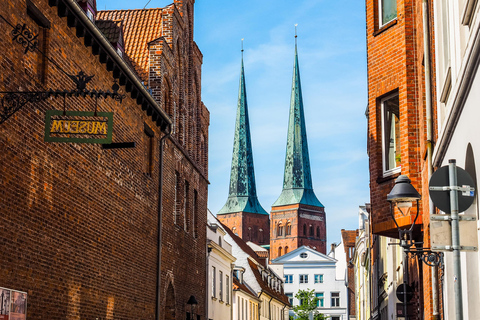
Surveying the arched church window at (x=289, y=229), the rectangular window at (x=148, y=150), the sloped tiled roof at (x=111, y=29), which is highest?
the arched church window at (x=289, y=229)

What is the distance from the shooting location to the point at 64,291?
591 inches

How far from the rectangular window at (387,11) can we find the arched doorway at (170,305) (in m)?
12.1

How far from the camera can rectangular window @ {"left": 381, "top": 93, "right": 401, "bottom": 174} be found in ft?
52.3

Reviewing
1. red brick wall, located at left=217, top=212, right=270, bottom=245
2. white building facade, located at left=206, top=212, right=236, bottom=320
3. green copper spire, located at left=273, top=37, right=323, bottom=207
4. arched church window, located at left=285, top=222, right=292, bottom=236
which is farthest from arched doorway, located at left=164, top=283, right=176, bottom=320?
red brick wall, located at left=217, top=212, right=270, bottom=245

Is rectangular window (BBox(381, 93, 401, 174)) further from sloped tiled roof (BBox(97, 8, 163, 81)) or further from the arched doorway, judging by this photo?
the arched doorway

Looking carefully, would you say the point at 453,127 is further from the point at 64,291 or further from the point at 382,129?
the point at 64,291

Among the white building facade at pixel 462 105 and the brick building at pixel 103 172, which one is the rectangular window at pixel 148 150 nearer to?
the brick building at pixel 103 172

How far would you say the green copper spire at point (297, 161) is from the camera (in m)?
132

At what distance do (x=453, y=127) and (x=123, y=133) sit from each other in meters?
11.4

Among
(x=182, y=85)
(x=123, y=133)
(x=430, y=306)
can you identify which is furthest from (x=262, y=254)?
(x=430, y=306)

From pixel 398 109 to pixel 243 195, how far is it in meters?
129

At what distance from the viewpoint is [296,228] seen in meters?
142

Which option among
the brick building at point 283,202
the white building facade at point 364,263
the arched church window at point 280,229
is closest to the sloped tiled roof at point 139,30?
the white building facade at point 364,263

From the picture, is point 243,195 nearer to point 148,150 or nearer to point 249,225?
point 249,225
